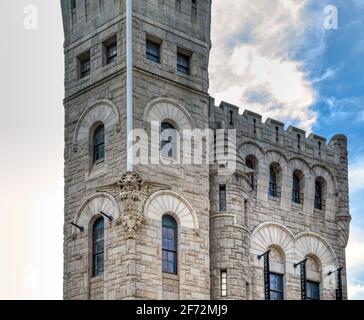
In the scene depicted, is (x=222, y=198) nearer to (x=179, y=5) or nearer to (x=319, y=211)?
(x=319, y=211)

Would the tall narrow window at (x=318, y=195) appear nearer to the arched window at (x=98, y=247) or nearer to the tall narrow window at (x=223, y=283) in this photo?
the tall narrow window at (x=223, y=283)

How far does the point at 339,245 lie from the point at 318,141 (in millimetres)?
5319

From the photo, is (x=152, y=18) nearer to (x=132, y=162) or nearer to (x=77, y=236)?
(x=132, y=162)

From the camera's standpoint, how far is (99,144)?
45.1 meters

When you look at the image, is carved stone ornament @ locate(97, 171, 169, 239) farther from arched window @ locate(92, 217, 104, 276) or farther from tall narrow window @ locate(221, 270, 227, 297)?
tall narrow window @ locate(221, 270, 227, 297)

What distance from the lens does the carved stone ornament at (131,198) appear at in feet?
137

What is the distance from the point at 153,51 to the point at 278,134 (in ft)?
28.8

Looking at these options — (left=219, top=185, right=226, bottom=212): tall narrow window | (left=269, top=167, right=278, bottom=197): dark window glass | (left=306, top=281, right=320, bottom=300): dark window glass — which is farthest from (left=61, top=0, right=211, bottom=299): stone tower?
(left=306, top=281, right=320, bottom=300): dark window glass

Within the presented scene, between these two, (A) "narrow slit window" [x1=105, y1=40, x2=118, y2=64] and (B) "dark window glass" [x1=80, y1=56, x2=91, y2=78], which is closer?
(A) "narrow slit window" [x1=105, y1=40, x2=118, y2=64]

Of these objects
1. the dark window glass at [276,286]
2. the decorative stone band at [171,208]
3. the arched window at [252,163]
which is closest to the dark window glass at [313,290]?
the dark window glass at [276,286]

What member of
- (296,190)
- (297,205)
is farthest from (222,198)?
(296,190)

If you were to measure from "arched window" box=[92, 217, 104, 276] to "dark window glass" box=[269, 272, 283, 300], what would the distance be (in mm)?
9040

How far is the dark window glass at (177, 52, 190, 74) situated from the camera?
46.6 m

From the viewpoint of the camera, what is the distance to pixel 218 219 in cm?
4553
